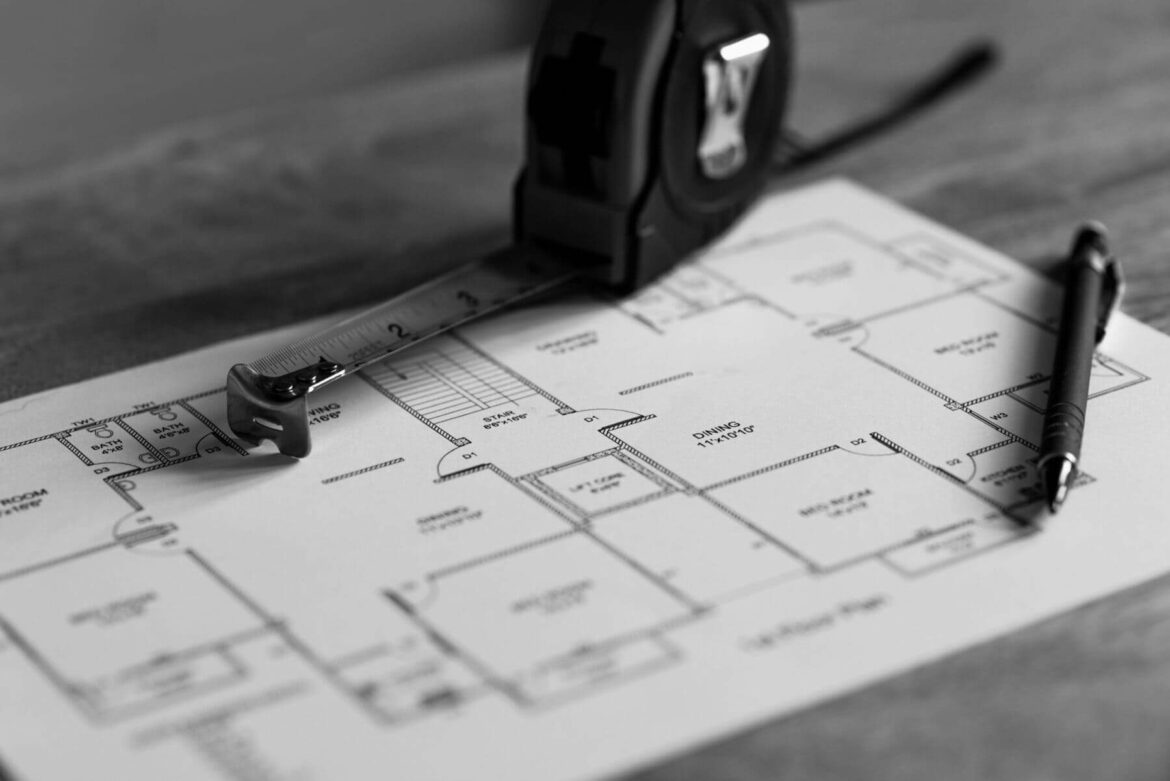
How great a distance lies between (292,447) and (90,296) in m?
0.28

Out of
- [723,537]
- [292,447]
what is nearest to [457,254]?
[292,447]

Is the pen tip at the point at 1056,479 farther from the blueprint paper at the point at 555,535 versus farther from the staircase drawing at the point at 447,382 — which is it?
the staircase drawing at the point at 447,382

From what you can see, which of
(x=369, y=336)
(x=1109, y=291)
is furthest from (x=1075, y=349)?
(x=369, y=336)

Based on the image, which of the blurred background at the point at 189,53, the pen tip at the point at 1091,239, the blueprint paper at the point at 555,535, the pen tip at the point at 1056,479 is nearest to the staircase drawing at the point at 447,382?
the blueprint paper at the point at 555,535

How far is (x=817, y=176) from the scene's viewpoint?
4.17 feet

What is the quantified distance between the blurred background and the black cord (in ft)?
4.19

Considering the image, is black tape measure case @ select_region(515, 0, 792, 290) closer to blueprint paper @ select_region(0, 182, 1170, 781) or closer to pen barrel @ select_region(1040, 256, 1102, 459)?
blueprint paper @ select_region(0, 182, 1170, 781)

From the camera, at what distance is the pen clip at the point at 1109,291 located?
104cm

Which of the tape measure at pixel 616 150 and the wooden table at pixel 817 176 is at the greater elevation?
the tape measure at pixel 616 150

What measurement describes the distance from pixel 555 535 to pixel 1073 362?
343mm

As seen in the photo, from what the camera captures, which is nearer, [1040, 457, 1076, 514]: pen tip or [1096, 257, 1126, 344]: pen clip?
[1040, 457, 1076, 514]: pen tip

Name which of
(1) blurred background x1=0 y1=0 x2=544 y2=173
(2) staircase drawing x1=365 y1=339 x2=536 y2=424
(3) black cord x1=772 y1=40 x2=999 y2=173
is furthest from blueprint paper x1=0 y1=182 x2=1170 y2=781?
(1) blurred background x1=0 y1=0 x2=544 y2=173

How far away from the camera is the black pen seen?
84 cm

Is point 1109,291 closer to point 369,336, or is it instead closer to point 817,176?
point 817,176
